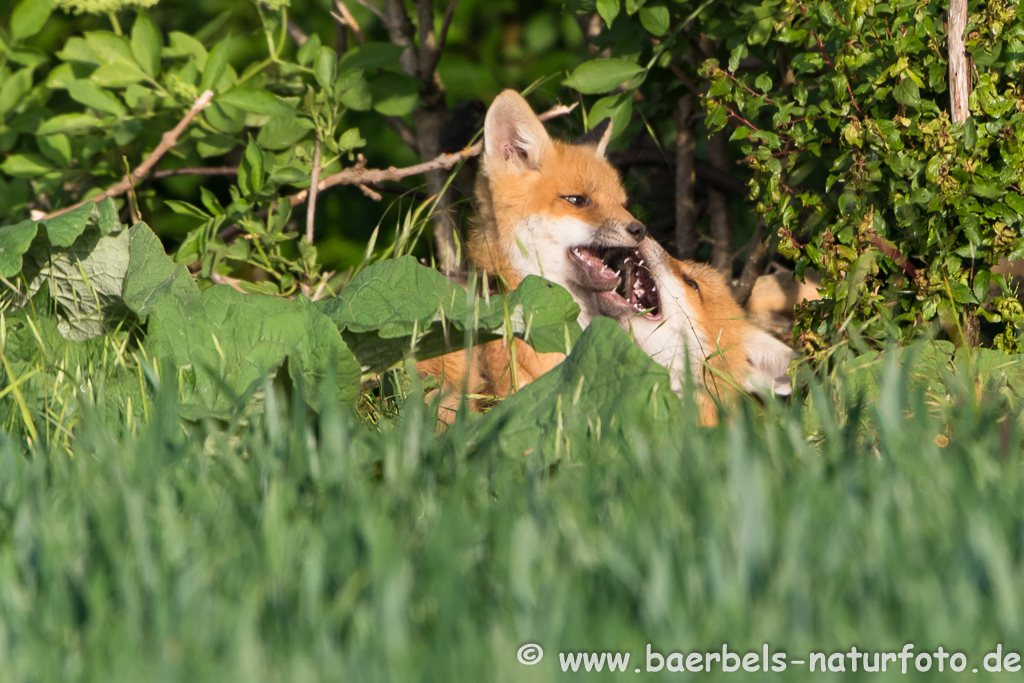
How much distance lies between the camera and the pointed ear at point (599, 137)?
3994mm

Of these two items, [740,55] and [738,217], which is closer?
[740,55]

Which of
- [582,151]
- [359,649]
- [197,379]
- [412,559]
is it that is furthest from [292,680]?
[582,151]

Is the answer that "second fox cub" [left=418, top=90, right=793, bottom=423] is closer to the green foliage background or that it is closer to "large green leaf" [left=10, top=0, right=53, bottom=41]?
the green foliage background

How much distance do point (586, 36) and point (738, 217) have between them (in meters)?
1.22

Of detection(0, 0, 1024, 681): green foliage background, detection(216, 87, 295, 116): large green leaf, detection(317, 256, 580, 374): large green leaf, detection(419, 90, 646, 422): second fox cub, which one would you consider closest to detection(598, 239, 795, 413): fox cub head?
detection(419, 90, 646, 422): second fox cub

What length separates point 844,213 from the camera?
3.09 metres

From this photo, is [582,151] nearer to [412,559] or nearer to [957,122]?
[957,122]

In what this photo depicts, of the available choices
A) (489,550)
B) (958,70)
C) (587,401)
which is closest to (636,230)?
(958,70)

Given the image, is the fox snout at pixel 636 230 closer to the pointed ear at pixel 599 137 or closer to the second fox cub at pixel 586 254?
the second fox cub at pixel 586 254

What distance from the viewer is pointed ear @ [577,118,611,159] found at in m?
3.99

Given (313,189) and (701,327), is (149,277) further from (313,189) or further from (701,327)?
(701,327)

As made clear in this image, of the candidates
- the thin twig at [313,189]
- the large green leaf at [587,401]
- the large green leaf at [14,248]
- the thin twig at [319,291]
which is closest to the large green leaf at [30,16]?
the thin twig at [313,189]

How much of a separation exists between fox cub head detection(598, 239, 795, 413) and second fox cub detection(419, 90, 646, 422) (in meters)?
0.10
